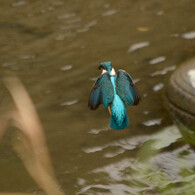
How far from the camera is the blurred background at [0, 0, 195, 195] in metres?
3.21

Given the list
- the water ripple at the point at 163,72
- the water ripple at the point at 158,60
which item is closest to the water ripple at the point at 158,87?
the water ripple at the point at 163,72

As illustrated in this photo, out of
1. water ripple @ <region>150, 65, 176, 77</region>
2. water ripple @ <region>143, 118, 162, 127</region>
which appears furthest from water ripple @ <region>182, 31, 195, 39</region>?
water ripple @ <region>143, 118, 162, 127</region>

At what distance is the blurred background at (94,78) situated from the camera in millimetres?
3209

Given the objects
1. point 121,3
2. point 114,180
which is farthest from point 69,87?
point 121,3

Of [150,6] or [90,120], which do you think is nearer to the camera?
[90,120]

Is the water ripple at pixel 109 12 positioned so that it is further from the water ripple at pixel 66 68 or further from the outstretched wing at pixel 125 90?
the outstretched wing at pixel 125 90

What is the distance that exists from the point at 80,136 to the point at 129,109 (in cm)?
55

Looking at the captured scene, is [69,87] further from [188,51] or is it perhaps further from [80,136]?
[188,51]

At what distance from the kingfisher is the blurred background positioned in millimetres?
876

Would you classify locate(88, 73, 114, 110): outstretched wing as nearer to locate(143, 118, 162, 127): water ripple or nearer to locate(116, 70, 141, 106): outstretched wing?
locate(116, 70, 141, 106): outstretched wing

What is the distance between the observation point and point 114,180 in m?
3.16

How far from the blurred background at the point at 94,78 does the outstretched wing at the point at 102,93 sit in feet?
2.97

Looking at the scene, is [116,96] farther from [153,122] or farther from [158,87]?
[158,87]

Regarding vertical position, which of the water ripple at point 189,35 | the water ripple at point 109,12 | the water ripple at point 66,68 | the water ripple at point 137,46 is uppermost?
the water ripple at point 109,12
